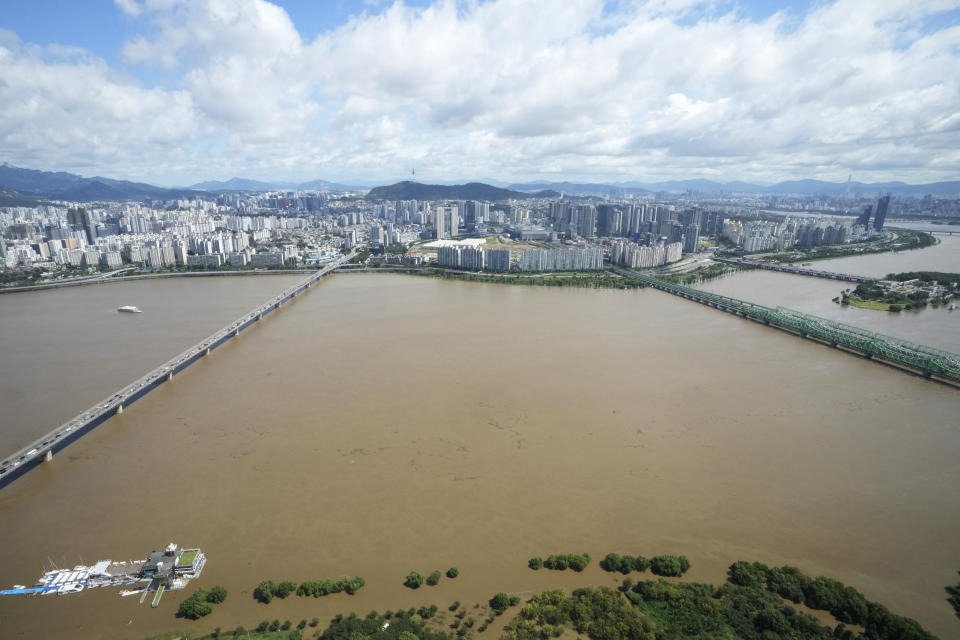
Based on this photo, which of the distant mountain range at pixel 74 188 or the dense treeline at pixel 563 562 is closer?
the dense treeline at pixel 563 562


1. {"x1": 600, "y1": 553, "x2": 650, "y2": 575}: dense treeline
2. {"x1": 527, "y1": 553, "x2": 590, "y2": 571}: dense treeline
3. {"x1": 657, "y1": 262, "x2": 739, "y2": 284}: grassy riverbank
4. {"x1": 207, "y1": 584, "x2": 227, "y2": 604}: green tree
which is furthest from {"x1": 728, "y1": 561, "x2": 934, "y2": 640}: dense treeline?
{"x1": 657, "y1": 262, "x2": 739, "y2": 284}: grassy riverbank

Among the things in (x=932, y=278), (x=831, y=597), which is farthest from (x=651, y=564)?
(x=932, y=278)

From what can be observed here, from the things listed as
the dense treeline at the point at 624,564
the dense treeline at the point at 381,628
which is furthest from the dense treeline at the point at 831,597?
the dense treeline at the point at 381,628

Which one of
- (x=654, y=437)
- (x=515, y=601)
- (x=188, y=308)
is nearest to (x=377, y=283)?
(x=188, y=308)

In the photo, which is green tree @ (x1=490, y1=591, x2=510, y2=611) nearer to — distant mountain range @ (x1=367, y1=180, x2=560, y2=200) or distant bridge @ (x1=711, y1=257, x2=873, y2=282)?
distant bridge @ (x1=711, y1=257, x2=873, y2=282)

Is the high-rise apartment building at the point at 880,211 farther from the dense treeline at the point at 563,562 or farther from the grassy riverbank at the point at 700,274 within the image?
the dense treeline at the point at 563,562

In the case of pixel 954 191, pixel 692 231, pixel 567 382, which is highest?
pixel 954 191

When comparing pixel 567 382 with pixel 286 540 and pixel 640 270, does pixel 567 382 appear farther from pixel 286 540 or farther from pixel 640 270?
pixel 640 270
